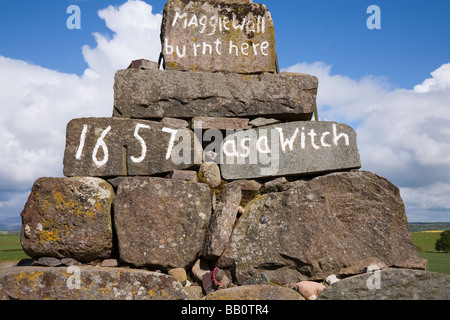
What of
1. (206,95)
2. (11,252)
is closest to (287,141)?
(206,95)

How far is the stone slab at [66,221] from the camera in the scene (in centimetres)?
424

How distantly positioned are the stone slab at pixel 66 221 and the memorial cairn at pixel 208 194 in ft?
0.04

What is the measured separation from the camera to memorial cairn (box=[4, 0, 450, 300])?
13.6ft

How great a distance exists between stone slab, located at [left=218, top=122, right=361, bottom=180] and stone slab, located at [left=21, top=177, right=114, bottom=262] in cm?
164

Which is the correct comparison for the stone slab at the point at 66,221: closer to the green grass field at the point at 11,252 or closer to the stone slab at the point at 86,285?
the stone slab at the point at 86,285

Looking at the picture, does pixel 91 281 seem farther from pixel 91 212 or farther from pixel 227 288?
pixel 227 288

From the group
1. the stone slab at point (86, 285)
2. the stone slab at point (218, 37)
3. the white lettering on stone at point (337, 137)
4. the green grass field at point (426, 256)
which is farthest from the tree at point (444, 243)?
the stone slab at point (86, 285)

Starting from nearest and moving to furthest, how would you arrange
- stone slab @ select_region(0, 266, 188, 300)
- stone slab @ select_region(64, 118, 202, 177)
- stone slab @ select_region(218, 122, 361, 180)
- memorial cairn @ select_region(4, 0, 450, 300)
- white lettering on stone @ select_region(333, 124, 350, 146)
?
stone slab @ select_region(0, 266, 188, 300) → memorial cairn @ select_region(4, 0, 450, 300) → stone slab @ select_region(64, 118, 202, 177) → stone slab @ select_region(218, 122, 361, 180) → white lettering on stone @ select_region(333, 124, 350, 146)

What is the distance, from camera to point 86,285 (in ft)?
12.3

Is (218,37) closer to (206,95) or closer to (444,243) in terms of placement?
(206,95)

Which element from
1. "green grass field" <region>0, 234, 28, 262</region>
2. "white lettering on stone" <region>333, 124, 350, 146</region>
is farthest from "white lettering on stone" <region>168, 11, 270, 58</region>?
"green grass field" <region>0, 234, 28, 262</region>

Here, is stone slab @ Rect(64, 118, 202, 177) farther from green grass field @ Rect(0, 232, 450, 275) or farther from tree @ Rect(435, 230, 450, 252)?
tree @ Rect(435, 230, 450, 252)
